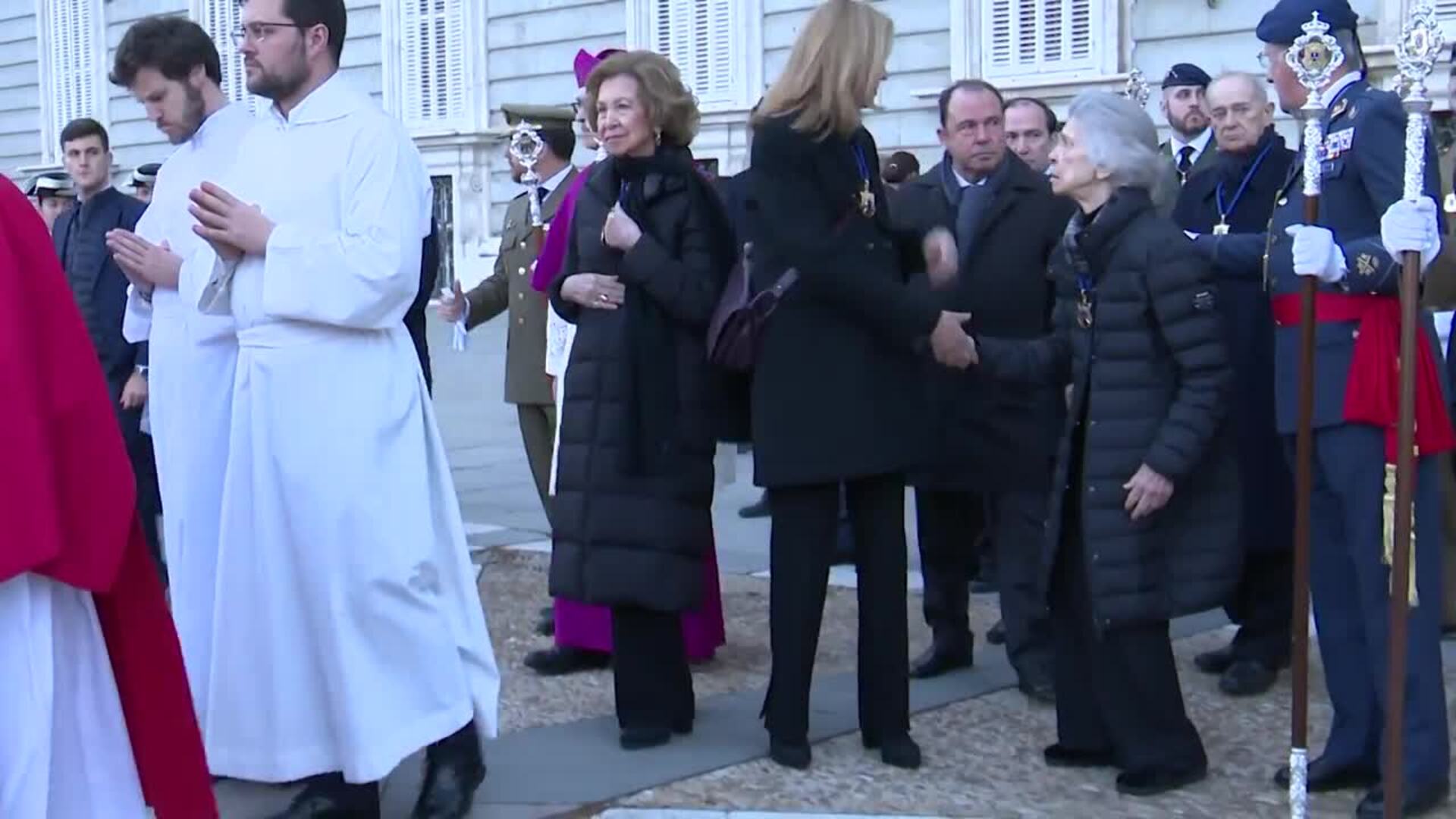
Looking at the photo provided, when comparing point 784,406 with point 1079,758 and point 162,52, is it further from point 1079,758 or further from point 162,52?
point 162,52

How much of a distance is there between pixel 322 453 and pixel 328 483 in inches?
2.6

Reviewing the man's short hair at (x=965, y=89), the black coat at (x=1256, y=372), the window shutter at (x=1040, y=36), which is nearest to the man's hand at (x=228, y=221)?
the man's short hair at (x=965, y=89)

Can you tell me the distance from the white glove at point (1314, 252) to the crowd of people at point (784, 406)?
1cm

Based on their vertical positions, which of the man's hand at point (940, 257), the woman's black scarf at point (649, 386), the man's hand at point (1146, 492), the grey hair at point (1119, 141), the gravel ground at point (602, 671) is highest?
the grey hair at point (1119, 141)

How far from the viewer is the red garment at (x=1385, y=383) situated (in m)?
4.77

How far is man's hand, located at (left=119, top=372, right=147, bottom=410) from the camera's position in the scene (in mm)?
7656

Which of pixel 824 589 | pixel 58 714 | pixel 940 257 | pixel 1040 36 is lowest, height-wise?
pixel 824 589

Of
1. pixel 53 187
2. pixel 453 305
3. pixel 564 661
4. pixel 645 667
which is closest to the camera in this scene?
pixel 645 667

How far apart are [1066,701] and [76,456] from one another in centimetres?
288

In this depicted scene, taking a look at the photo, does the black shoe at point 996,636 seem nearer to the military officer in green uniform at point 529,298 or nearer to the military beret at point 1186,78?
the military officer in green uniform at point 529,298

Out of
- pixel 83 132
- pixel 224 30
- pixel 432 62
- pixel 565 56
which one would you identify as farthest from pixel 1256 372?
pixel 224 30

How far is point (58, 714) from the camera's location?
3.54m

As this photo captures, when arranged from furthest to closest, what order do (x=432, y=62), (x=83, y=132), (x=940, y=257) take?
(x=432, y=62), (x=83, y=132), (x=940, y=257)

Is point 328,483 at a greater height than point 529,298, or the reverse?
point 529,298
